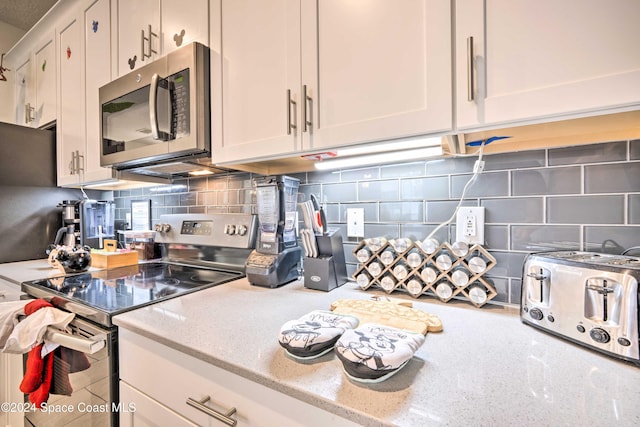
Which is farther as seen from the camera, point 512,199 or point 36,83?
point 36,83

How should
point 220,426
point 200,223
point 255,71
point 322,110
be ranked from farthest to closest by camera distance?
point 200,223 → point 255,71 → point 322,110 → point 220,426

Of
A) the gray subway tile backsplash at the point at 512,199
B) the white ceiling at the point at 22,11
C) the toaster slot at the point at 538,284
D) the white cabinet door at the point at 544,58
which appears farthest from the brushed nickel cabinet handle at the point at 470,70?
the white ceiling at the point at 22,11

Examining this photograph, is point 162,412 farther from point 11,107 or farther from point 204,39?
point 11,107

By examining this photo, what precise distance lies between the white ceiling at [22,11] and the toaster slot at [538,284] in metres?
3.43

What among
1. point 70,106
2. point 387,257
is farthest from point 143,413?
point 70,106

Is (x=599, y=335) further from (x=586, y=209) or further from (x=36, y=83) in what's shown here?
(x=36, y=83)

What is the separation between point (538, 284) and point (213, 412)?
2.78 feet

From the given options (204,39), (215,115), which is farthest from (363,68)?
(204,39)

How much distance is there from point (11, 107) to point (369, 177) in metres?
3.36

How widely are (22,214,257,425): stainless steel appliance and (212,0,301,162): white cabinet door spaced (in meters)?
0.42

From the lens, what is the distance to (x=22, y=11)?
221cm

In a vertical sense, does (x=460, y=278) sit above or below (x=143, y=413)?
above

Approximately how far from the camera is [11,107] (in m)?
2.44

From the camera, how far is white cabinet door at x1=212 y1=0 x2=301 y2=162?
0.92 metres
